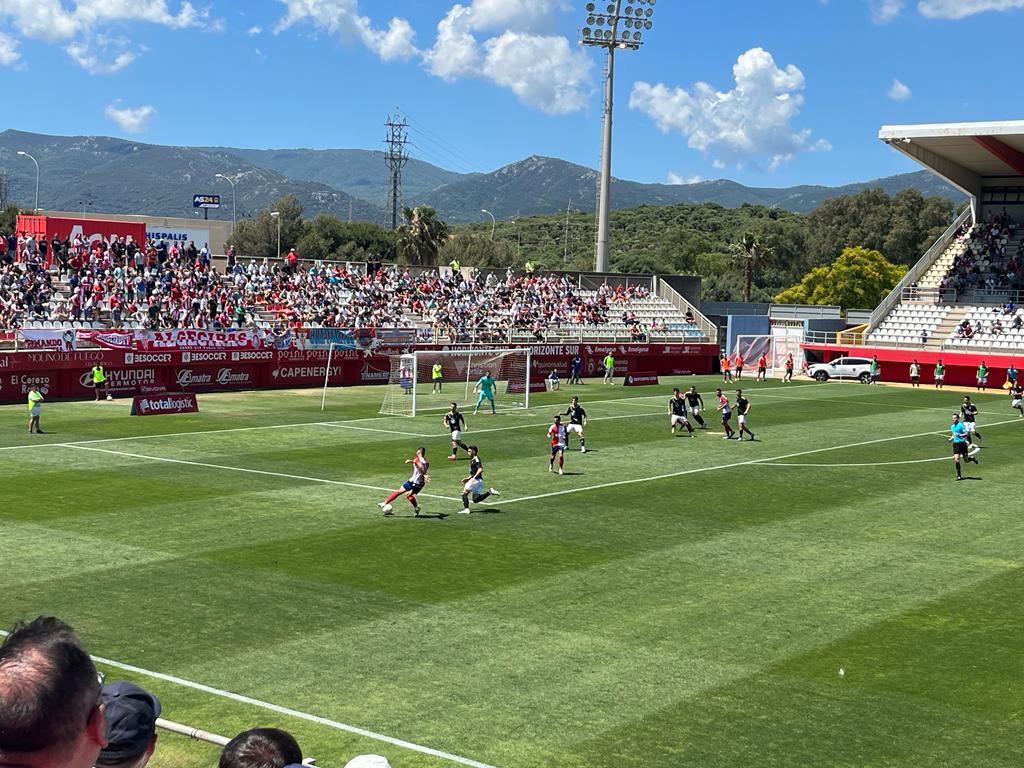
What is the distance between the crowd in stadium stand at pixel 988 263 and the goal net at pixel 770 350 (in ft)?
33.2

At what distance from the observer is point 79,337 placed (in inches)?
1928

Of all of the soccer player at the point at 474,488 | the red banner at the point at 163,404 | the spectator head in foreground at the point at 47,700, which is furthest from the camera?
the red banner at the point at 163,404

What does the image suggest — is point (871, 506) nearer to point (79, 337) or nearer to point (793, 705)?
point (793, 705)

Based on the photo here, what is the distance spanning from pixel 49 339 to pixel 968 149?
55.9 metres

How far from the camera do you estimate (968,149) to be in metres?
75.9

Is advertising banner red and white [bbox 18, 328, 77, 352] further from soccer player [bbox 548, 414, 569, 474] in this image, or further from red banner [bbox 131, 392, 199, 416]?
soccer player [bbox 548, 414, 569, 474]

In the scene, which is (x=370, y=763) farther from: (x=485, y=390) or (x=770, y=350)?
(x=770, y=350)

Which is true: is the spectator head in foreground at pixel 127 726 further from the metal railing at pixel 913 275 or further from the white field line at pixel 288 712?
the metal railing at pixel 913 275

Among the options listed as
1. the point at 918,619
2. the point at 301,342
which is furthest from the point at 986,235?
the point at 918,619

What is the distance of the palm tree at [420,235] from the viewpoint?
111938mm

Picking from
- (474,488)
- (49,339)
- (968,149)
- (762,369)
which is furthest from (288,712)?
(968,149)

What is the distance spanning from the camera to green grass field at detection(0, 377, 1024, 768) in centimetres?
1305

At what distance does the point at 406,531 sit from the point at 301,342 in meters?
34.9

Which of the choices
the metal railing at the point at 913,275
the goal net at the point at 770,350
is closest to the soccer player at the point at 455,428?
the goal net at the point at 770,350
